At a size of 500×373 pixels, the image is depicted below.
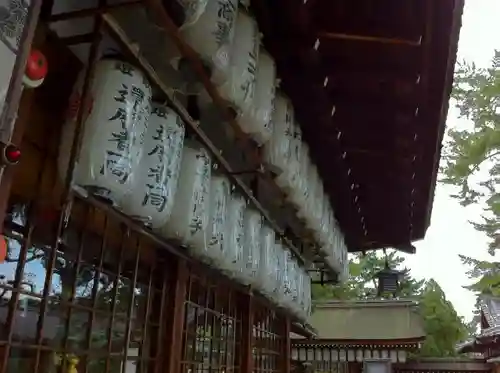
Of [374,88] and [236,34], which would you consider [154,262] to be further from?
[374,88]

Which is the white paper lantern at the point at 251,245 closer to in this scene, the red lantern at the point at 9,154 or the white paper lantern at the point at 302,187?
the white paper lantern at the point at 302,187

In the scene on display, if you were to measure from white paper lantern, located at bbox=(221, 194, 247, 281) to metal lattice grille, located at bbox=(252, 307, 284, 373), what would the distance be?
2.43 metres

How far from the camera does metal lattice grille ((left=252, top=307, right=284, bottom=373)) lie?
694cm

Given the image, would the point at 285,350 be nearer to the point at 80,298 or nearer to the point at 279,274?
the point at 279,274

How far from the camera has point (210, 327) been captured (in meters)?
5.25

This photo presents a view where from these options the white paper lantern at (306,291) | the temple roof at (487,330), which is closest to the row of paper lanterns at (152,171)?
the white paper lantern at (306,291)

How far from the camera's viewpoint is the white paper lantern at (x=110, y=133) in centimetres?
241

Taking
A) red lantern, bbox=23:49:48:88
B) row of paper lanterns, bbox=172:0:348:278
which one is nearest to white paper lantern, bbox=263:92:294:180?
row of paper lanterns, bbox=172:0:348:278

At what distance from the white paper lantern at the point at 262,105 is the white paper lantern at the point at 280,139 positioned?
475 mm

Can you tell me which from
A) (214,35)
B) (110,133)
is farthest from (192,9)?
(110,133)

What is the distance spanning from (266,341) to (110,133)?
575 cm

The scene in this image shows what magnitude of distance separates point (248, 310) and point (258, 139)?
2831 millimetres

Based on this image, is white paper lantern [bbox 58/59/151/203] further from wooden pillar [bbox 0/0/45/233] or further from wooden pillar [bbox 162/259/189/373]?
wooden pillar [bbox 162/259/189/373]

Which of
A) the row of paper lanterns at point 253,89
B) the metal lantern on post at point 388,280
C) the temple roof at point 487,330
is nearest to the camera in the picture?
the row of paper lanterns at point 253,89
